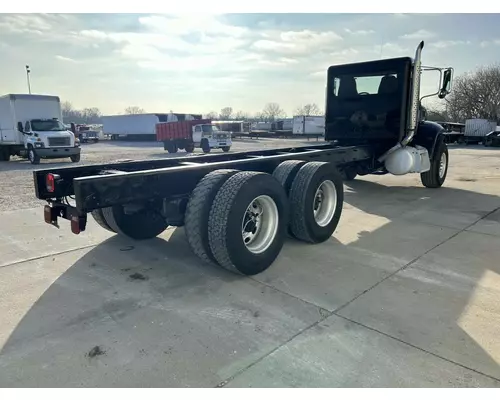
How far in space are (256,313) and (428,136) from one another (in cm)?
714

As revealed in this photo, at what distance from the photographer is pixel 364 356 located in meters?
2.57

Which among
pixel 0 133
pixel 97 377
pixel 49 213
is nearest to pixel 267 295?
pixel 97 377

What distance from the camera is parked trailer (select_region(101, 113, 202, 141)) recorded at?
3853 centimetres

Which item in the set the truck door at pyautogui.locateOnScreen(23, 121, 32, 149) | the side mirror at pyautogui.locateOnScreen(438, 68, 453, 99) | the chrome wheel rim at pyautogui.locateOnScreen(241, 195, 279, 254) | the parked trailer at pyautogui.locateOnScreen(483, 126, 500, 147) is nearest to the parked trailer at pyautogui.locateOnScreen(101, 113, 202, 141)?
the truck door at pyautogui.locateOnScreen(23, 121, 32, 149)

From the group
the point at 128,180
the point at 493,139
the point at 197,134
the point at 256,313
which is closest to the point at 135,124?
the point at 197,134

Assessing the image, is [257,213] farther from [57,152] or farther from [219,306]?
[57,152]

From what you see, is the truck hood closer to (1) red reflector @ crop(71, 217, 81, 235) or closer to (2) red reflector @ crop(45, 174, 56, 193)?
(2) red reflector @ crop(45, 174, 56, 193)

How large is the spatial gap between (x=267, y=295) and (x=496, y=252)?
121 inches

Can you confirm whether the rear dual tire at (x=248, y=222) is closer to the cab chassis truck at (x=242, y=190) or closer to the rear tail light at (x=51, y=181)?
the cab chassis truck at (x=242, y=190)

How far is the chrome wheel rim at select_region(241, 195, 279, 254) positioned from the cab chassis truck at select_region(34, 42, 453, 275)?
11mm

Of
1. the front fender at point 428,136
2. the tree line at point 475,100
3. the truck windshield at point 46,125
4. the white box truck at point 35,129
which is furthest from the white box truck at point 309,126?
the front fender at point 428,136

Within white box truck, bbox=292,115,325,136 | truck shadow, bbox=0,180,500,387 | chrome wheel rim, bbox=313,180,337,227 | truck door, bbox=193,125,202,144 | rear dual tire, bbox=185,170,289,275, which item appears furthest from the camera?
white box truck, bbox=292,115,325,136

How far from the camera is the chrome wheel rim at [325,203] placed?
5176 millimetres

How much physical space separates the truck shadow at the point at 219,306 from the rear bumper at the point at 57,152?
13466 mm
